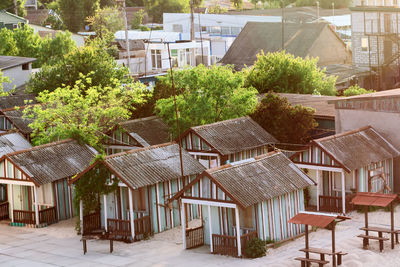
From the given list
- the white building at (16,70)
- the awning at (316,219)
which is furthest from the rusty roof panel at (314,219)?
the white building at (16,70)

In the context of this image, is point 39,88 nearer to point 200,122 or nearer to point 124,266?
point 200,122

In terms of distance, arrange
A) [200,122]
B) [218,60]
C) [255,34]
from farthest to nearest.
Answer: [218,60], [255,34], [200,122]

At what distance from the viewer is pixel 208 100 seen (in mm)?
44344

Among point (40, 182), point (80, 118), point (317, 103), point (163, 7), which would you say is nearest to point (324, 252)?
point (40, 182)

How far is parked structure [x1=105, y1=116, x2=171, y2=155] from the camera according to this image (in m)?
42.6

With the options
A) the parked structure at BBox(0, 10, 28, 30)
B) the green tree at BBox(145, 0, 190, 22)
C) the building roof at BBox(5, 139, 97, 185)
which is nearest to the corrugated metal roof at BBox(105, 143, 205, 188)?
the building roof at BBox(5, 139, 97, 185)

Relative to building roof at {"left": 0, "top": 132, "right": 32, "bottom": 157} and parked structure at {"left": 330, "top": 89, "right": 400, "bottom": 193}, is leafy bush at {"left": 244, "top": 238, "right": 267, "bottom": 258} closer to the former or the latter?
parked structure at {"left": 330, "top": 89, "right": 400, "bottom": 193}

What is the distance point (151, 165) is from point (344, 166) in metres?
8.79

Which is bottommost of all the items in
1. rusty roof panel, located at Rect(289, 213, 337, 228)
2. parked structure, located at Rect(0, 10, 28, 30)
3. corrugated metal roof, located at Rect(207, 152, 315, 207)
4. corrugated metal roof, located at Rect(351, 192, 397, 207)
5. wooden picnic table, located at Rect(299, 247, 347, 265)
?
wooden picnic table, located at Rect(299, 247, 347, 265)

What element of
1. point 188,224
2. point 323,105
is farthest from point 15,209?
point 323,105

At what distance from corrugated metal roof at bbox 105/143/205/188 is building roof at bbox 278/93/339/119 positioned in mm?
11160

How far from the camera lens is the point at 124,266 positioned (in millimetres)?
29625

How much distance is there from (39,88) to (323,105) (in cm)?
2199

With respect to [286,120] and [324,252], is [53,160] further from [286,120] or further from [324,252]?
[324,252]
